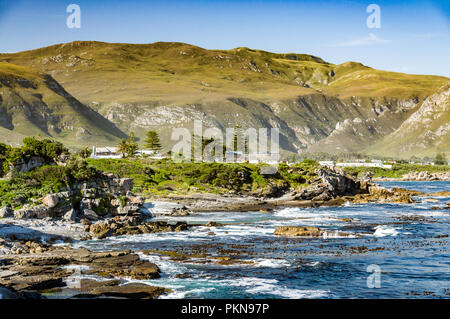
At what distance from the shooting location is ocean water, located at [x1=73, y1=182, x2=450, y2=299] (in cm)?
2544

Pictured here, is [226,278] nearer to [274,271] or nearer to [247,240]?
[274,271]

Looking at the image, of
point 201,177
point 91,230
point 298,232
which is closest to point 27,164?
point 91,230

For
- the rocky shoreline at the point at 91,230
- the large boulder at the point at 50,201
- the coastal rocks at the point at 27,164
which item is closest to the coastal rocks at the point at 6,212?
the rocky shoreline at the point at 91,230

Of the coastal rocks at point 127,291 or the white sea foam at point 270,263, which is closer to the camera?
the coastal rocks at point 127,291

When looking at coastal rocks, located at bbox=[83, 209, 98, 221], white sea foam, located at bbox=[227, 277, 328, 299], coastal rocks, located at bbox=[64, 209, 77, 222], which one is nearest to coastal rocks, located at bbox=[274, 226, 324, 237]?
white sea foam, located at bbox=[227, 277, 328, 299]

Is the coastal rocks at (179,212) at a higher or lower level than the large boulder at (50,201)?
lower

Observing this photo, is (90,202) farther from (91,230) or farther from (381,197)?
(381,197)

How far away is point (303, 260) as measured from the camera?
33688 millimetres

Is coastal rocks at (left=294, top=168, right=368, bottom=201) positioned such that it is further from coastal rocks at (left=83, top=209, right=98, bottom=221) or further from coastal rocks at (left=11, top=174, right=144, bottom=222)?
coastal rocks at (left=83, top=209, right=98, bottom=221)

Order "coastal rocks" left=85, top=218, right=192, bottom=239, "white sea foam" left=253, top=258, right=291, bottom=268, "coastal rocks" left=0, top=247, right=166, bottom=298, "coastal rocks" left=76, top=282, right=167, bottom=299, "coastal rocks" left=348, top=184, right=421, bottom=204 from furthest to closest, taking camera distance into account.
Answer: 1. "coastal rocks" left=348, top=184, right=421, bottom=204
2. "coastal rocks" left=85, top=218, right=192, bottom=239
3. "white sea foam" left=253, top=258, right=291, bottom=268
4. "coastal rocks" left=0, top=247, right=166, bottom=298
5. "coastal rocks" left=76, top=282, right=167, bottom=299

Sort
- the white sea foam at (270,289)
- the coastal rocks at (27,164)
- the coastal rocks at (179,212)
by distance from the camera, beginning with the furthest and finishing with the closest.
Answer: the coastal rocks at (179,212) → the coastal rocks at (27,164) → the white sea foam at (270,289)

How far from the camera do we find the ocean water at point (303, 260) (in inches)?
1001

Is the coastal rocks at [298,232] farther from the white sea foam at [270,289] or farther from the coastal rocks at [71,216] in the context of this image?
the coastal rocks at [71,216]

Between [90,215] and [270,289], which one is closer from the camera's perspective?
[270,289]
